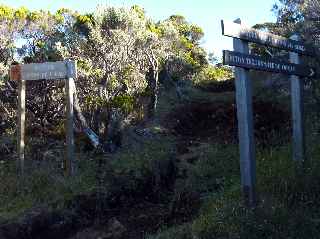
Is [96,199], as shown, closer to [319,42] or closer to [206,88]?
[319,42]

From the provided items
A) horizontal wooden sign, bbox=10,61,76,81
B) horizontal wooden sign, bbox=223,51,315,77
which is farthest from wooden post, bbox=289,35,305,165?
horizontal wooden sign, bbox=10,61,76,81

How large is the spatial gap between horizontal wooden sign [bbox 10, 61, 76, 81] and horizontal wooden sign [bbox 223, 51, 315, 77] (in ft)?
11.7

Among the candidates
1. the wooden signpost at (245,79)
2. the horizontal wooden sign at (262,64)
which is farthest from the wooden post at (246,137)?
the horizontal wooden sign at (262,64)

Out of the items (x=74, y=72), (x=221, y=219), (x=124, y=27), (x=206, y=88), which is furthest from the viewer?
(x=206, y=88)

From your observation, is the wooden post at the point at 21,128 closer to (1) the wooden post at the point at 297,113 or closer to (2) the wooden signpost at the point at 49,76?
(2) the wooden signpost at the point at 49,76

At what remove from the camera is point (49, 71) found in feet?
28.9

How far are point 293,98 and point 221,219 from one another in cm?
267

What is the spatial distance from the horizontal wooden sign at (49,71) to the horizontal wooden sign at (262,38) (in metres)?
3.44

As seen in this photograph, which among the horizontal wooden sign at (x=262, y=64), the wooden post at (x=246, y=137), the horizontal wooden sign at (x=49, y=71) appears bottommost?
the wooden post at (x=246, y=137)

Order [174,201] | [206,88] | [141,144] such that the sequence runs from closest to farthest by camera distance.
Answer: [174,201]
[141,144]
[206,88]

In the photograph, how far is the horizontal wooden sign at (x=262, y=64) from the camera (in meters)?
5.88

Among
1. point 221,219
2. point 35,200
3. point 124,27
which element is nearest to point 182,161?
point 35,200

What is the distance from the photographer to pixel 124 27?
13602 mm

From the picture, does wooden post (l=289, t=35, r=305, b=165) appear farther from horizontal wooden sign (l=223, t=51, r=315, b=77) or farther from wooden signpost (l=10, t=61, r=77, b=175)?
wooden signpost (l=10, t=61, r=77, b=175)
